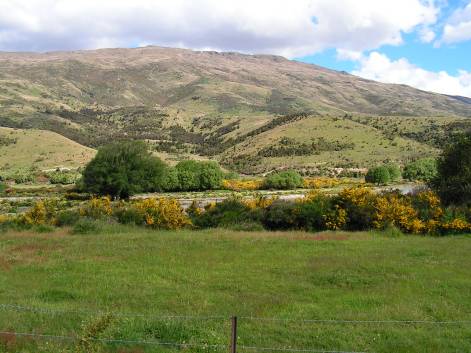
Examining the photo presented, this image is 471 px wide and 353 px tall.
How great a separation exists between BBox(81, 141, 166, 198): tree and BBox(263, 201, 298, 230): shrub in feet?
136

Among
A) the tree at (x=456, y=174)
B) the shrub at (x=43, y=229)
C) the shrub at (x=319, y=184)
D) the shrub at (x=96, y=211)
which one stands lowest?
the shrub at (x=43, y=229)

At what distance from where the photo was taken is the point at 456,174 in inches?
1597

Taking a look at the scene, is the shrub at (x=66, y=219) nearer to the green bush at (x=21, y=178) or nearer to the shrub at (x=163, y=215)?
the shrub at (x=163, y=215)

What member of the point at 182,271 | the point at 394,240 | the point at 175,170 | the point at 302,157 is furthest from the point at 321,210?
the point at 302,157

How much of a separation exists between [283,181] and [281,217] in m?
59.8

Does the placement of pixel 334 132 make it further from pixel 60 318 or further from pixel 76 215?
pixel 60 318

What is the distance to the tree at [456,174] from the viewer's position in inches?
1485

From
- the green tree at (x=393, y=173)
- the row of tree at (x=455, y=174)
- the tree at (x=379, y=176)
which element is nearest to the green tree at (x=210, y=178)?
the tree at (x=379, y=176)

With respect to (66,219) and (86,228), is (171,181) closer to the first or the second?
(66,219)

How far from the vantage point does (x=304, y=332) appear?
484 inches

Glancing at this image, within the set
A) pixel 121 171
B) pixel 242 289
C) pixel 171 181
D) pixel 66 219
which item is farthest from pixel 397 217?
pixel 171 181

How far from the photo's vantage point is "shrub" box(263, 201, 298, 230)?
3575 centimetres

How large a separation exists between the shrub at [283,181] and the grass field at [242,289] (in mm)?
66004

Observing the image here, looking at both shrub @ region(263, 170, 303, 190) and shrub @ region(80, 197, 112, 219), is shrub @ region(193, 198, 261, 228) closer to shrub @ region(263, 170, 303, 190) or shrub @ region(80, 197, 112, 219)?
shrub @ region(80, 197, 112, 219)
